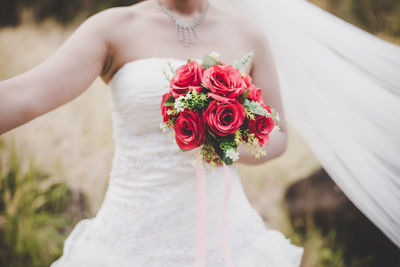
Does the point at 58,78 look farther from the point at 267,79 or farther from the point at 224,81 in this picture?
the point at 267,79

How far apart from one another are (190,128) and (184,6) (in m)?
0.78

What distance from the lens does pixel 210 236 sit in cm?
125

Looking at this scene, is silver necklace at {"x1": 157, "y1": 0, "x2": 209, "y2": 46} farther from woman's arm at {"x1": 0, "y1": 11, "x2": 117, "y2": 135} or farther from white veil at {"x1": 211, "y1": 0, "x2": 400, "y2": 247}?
white veil at {"x1": 211, "y1": 0, "x2": 400, "y2": 247}

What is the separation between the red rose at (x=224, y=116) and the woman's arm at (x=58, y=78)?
544mm

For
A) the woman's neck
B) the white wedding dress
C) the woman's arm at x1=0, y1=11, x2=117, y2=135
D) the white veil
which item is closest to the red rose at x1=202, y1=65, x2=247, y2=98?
the white wedding dress

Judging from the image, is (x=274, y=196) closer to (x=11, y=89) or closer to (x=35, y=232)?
(x=35, y=232)

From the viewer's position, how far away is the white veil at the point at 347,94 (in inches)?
57.1

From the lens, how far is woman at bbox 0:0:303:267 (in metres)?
1.13

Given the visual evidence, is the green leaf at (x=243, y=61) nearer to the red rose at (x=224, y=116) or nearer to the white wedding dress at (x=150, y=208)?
the red rose at (x=224, y=116)

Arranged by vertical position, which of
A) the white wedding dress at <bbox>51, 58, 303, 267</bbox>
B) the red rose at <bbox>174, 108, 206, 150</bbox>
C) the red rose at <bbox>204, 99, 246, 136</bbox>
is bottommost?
the white wedding dress at <bbox>51, 58, 303, 267</bbox>

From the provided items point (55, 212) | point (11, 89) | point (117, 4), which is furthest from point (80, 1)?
point (11, 89)

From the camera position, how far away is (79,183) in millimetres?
2812

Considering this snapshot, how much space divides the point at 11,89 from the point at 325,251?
2683 millimetres

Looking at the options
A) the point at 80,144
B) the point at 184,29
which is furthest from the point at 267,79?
the point at 80,144
